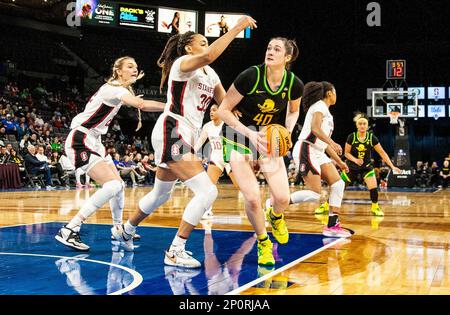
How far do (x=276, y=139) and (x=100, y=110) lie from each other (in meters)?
2.10

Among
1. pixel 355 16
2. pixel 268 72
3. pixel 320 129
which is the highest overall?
pixel 355 16

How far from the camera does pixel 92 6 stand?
29.6m

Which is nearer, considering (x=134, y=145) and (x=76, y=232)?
(x=76, y=232)

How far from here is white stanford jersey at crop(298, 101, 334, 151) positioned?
25.3 feet

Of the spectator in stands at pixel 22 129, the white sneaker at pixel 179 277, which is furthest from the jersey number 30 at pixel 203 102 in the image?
the spectator in stands at pixel 22 129

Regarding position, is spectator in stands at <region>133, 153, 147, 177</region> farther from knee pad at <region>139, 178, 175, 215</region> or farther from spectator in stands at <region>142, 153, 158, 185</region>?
knee pad at <region>139, 178, 175, 215</region>

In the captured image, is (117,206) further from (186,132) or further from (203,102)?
(203,102)

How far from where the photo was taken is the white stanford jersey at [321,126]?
25.3ft

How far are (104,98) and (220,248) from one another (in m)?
2.02

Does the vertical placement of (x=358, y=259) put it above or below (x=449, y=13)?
below

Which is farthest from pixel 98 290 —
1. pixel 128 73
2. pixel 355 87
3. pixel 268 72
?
pixel 355 87

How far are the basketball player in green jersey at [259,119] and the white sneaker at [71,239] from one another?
5.68ft
